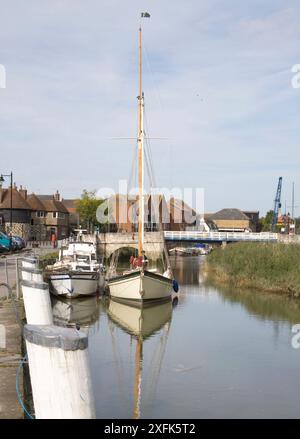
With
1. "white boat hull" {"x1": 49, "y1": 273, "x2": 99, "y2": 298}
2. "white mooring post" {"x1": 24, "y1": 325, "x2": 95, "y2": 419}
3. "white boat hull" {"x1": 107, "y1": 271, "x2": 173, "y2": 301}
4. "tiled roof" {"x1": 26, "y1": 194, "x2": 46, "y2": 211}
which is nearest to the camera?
"white mooring post" {"x1": 24, "y1": 325, "x2": 95, "y2": 419}

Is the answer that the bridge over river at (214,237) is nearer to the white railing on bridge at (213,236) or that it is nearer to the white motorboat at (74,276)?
the white railing on bridge at (213,236)

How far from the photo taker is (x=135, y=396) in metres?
14.4

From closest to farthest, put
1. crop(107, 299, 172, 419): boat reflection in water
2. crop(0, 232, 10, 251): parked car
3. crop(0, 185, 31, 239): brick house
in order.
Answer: crop(107, 299, 172, 419): boat reflection in water → crop(0, 232, 10, 251): parked car → crop(0, 185, 31, 239): brick house

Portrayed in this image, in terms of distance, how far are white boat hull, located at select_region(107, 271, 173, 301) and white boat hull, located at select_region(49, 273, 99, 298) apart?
1.74 metres

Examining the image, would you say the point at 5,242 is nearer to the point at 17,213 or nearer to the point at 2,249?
the point at 2,249

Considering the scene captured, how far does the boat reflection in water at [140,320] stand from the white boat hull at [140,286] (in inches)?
19.2

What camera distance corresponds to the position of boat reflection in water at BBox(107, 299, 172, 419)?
1912 centimetres

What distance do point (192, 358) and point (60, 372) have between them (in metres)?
13.4

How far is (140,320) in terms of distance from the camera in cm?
2722

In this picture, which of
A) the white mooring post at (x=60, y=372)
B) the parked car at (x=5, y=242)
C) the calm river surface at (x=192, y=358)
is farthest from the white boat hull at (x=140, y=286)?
the white mooring post at (x=60, y=372)

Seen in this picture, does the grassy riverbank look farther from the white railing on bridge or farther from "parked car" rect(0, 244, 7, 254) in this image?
→ the white railing on bridge

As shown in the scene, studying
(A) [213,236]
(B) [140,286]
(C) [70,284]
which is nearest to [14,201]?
(A) [213,236]

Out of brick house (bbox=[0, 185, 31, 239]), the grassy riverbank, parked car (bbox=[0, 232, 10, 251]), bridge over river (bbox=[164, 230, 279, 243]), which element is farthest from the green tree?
the grassy riverbank

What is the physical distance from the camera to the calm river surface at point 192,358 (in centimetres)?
1373
